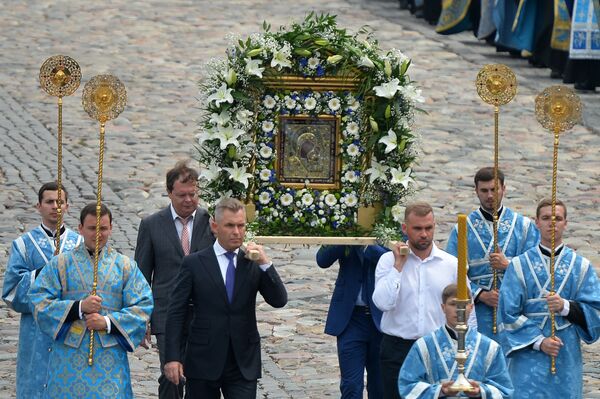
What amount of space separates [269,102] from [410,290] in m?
1.58

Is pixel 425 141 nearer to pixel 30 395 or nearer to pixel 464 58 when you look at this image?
pixel 464 58

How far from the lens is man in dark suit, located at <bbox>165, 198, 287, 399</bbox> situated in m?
10.8

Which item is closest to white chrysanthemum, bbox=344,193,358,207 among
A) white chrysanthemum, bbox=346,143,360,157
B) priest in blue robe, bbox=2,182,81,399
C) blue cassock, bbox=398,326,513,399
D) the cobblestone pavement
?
white chrysanthemum, bbox=346,143,360,157

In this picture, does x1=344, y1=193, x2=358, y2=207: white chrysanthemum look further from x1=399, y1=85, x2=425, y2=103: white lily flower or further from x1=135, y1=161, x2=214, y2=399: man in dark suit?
x1=135, y1=161, x2=214, y2=399: man in dark suit

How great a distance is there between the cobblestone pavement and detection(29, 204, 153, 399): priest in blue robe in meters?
1.97

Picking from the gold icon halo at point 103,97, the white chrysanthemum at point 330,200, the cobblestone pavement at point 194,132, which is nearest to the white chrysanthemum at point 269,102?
the white chrysanthemum at point 330,200

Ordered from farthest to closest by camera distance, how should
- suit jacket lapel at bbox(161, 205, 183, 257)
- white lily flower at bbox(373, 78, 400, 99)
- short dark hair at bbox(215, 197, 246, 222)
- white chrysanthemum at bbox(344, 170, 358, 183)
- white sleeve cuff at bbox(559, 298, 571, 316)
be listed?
suit jacket lapel at bbox(161, 205, 183, 257) < white chrysanthemum at bbox(344, 170, 358, 183) < white lily flower at bbox(373, 78, 400, 99) < white sleeve cuff at bbox(559, 298, 571, 316) < short dark hair at bbox(215, 197, 246, 222)

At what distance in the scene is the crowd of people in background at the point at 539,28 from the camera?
23859mm

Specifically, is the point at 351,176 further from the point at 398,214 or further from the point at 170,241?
the point at 170,241

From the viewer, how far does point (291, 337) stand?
14.4 meters

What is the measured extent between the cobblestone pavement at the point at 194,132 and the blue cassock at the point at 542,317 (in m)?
1.55

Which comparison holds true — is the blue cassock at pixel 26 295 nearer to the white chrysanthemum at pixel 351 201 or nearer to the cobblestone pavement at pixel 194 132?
the cobblestone pavement at pixel 194 132

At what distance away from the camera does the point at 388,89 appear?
1143 centimetres

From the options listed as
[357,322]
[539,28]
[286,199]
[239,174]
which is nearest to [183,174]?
[239,174]
